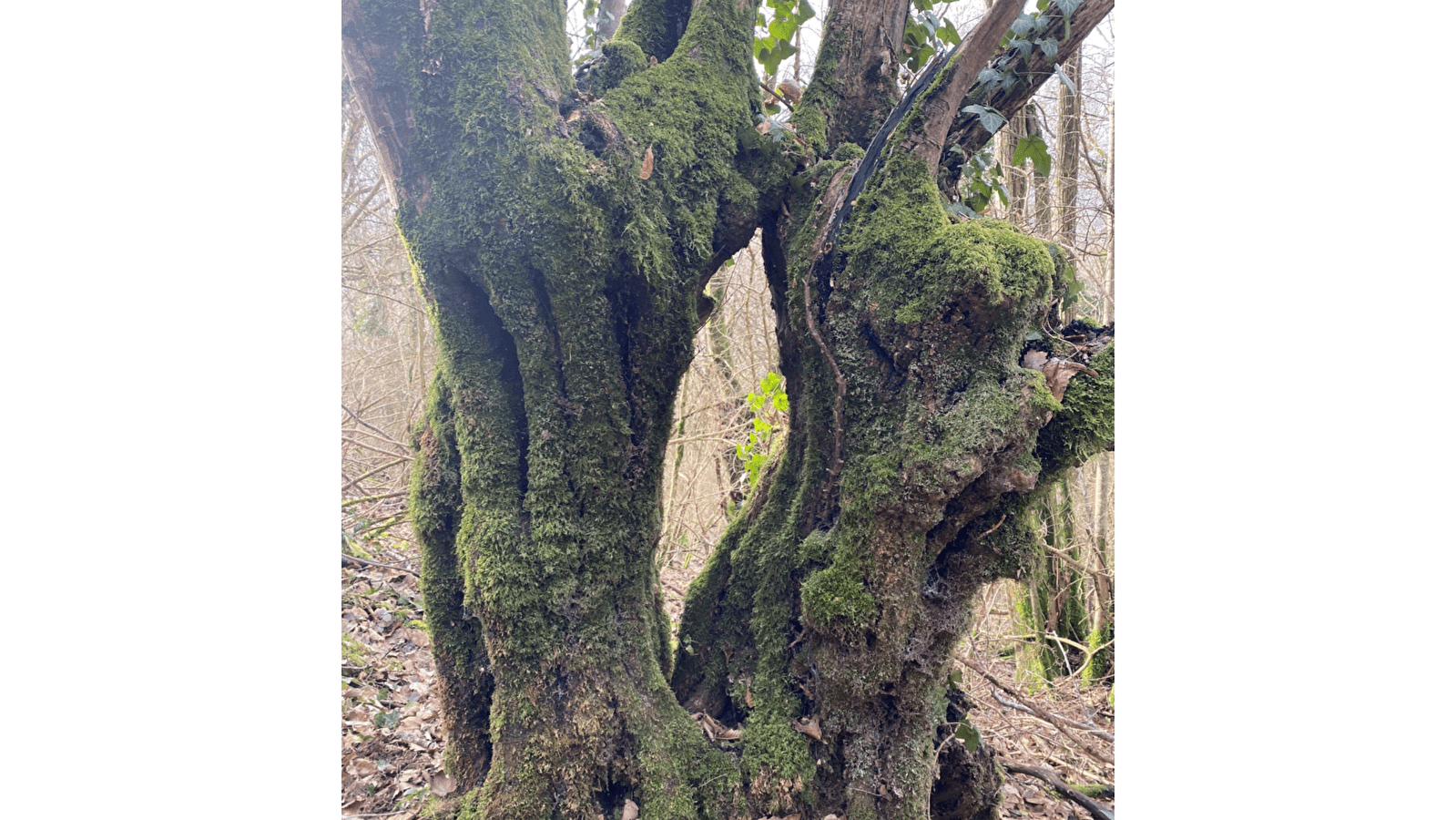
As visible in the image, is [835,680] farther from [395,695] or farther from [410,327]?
[410,327]

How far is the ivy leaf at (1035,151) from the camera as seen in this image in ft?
8.84

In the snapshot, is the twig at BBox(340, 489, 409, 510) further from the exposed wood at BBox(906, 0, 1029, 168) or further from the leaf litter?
the exposed wood at BBox(906, 0, 1029, 168)

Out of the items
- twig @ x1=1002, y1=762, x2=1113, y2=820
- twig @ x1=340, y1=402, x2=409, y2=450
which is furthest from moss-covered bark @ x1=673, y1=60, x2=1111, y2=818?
twig @ x1=340, y1=402, x2=409, y2=450

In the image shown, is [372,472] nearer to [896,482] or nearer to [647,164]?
[647,164]

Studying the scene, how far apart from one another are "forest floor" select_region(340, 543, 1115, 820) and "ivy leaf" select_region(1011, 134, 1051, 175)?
6.79 feet

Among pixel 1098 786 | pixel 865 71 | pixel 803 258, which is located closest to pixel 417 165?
pixel 803 258

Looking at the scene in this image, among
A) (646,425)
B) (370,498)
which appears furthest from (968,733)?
(370,498)

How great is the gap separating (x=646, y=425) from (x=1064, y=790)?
1979 mm

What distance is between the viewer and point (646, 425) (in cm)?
232

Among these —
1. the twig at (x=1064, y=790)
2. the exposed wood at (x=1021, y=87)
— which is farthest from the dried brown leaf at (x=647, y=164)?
the twig at (x=1064, y=790)

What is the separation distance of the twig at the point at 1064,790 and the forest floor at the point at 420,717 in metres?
0.05

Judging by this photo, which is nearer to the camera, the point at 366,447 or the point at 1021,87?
the point at 1021,87

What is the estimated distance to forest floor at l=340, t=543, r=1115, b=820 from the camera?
8.48 ft

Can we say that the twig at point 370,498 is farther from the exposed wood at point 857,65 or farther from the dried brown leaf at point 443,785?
the exposed wood at point 857,65
